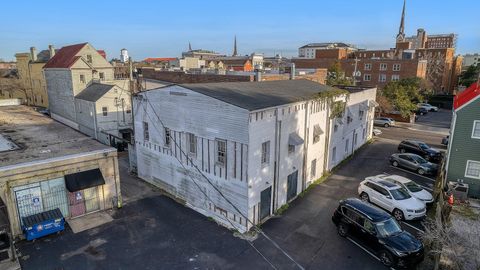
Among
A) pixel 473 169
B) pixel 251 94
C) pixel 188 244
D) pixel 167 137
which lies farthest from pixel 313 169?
pixel 188 244

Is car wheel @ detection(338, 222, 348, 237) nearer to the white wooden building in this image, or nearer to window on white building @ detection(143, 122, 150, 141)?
the white wooden building

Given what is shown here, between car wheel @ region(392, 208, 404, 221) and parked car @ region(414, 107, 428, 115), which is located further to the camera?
parked car @ region(414, 107, 428, 115)

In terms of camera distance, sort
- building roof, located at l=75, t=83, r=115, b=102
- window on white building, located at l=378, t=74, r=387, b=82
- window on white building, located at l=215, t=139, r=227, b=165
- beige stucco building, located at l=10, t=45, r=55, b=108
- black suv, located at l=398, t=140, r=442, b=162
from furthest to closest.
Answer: window on white building, located at l=378, t=74, r=387, b=82, beige stucco building, located at l=10, t=45, r=55, b=108, building roof, located at l=75, t=83, r=115, b=102, black suv, located at l=398, t=140, r=442, b=162, window on white building, located at l=215, t=139, r=227, b=165

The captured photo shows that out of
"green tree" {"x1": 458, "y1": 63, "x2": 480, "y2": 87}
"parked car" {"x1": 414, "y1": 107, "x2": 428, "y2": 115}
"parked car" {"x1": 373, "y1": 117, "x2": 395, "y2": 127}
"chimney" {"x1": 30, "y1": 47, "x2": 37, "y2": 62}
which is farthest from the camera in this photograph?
"green tree" {"x1": 458, "y1": 63, "x2": 480, "y2": 87}

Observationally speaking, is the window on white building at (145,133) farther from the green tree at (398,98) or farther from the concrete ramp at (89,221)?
the green tree at (398,98)

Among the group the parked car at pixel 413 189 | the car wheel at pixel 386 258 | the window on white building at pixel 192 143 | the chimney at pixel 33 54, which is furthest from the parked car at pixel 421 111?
the chimney at pixel 33 54

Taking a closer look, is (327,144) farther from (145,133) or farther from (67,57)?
(67,57)

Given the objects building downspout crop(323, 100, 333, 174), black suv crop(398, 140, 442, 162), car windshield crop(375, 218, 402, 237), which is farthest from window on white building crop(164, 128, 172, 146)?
black suv crop(398, 140, 442, 162)
